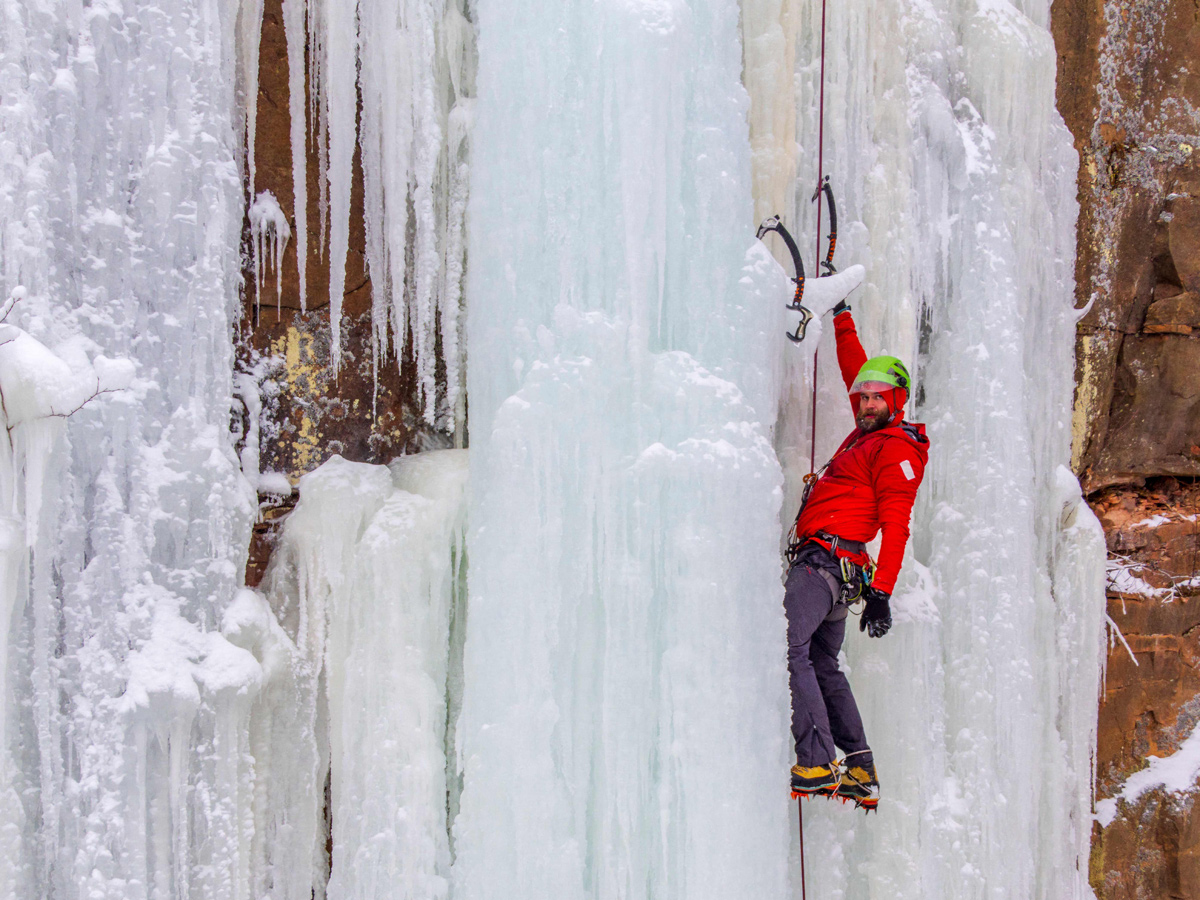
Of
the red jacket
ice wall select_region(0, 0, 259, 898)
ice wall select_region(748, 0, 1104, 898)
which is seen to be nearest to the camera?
ice wall select_region(0, 0, 259, 898)

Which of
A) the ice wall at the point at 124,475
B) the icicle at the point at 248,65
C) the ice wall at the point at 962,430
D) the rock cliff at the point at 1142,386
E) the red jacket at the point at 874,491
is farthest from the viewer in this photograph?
the rock cliff at the point at 1142,386

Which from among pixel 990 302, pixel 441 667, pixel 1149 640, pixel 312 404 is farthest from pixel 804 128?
pixel 1149 640

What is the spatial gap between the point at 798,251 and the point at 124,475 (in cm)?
225

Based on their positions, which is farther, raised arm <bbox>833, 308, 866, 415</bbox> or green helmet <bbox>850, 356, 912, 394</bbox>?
raised arm <bbox>833, 308, 866, 415</bbox>

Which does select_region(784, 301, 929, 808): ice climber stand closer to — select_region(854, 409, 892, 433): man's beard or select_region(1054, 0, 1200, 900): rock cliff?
select_region(854, 409, 892, 433): man's beard

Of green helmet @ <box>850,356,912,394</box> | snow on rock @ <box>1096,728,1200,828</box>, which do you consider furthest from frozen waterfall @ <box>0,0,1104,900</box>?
snow on rock @ <box>1096,728,1200,828</box>

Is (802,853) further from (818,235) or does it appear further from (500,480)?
(818,235)

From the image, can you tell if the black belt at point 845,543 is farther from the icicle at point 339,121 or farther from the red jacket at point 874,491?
the icicle at point 339,121

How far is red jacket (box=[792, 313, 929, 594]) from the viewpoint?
280 centimetres

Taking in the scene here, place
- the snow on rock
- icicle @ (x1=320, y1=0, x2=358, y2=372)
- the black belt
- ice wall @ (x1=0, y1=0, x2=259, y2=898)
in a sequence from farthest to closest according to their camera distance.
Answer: the snow on rock
icicle @ (x1=320, y1=0, x2=358, y2=372)
the black belt
ice wall @ (x1=0, y1=0, x2=259, y2=898)

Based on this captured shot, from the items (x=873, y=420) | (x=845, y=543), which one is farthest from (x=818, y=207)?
(x=845, y=543)

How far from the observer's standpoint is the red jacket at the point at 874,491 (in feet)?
9.20

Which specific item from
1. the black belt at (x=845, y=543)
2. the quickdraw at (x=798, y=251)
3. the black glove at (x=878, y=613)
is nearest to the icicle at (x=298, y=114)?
the quickdraw at (x=798, y=251)

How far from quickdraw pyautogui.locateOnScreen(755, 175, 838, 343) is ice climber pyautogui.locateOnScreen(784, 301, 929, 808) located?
0.80ft
